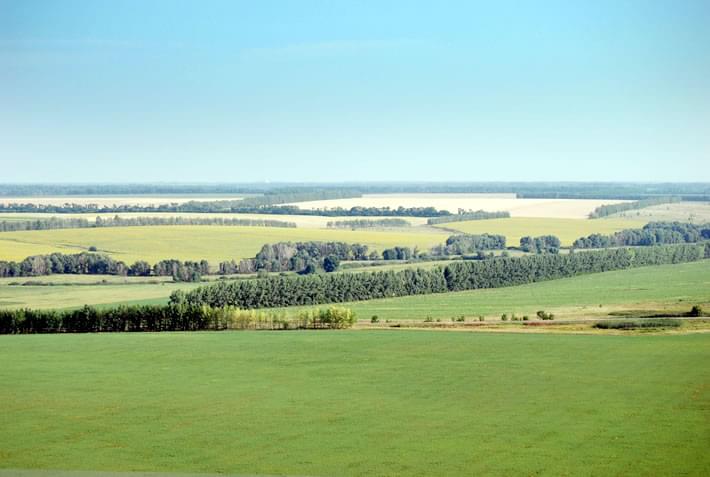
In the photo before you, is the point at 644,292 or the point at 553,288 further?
the point at 553,288

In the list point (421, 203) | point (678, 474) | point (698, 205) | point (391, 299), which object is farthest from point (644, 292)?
point (421, 203)

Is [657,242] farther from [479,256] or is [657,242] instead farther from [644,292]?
[644,292]

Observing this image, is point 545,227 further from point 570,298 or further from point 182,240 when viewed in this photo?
point 570,298

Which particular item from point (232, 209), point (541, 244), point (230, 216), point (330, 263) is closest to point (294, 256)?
point (330, 263)

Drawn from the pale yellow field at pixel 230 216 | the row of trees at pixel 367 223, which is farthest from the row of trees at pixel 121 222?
the row of trees at pixel 367 223

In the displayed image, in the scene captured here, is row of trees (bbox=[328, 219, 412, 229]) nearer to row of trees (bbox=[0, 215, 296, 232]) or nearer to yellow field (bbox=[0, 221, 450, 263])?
row of trees (bbox=[0, 215, 296, 232])

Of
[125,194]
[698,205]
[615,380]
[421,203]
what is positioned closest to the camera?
[615,380]
